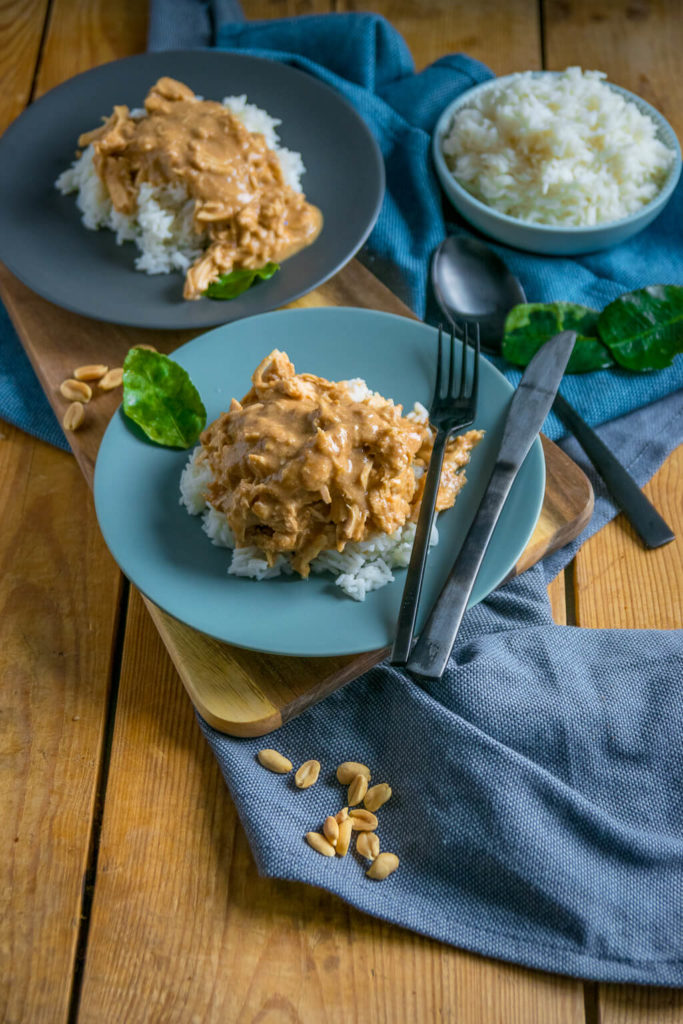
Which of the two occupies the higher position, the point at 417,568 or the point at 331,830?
the point at 417,568

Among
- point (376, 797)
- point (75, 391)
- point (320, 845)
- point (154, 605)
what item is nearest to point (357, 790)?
point (376, 797)

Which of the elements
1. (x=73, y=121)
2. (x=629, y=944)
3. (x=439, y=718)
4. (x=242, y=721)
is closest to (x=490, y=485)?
(x=439, y=718)

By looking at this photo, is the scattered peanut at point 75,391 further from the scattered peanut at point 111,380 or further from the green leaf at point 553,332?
the green leaf at point 553,332

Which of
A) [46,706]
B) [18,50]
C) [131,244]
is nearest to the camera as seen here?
[46,706]

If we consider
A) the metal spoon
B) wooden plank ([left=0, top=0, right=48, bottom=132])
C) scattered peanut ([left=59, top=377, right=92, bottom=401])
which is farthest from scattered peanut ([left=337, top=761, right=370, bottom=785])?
wooden plank ([left=0, top=0, right=48, bottom=132])

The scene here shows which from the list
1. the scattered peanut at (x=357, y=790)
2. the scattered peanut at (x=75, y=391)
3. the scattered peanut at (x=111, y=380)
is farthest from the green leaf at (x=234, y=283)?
the scattered peanut at (x=357, y=790)

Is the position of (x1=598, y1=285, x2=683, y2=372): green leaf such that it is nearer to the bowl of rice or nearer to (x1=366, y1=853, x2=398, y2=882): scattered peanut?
the bowl of rice

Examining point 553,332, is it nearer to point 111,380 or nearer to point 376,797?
point 111,380
